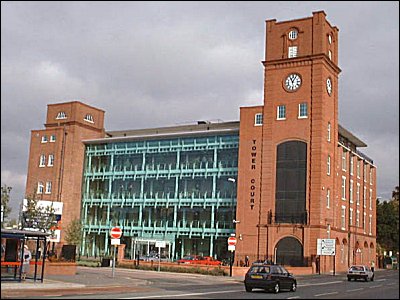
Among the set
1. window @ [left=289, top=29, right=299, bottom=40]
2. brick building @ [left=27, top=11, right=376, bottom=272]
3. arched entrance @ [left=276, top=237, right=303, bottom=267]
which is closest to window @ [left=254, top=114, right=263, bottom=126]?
brick building @ [left=27, top=11, right=376, bottom=272]

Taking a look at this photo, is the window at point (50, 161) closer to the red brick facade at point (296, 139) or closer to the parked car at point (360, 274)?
the red brick facade at point (296, 139)

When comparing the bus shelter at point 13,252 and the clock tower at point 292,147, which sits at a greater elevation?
the clock tower at point 292,147

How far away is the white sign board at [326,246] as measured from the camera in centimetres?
5288

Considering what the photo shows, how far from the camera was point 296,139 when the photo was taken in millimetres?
60781

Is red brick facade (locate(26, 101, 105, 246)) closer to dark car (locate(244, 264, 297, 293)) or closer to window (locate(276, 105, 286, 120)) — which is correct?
window (locate(276, 105, 286, 120))

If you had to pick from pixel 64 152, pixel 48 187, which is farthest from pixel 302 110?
pixel 48 187

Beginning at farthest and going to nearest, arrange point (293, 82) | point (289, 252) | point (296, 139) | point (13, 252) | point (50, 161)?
1. point (50, 161)
2. point (293, 82)
3. point (296, 139)
4. point (289, 252)
5. point (13, 252)

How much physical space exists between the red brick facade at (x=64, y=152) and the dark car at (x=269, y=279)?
4799 cm

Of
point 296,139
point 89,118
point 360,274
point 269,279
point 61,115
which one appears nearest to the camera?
point 269,279

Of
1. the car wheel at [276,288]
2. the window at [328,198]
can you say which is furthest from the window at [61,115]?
the car wheel at [276,288]

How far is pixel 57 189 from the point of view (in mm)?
75562

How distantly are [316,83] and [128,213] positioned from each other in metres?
28.6

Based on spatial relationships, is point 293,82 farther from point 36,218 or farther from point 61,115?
point 61,115

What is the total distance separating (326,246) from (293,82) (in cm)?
1757
